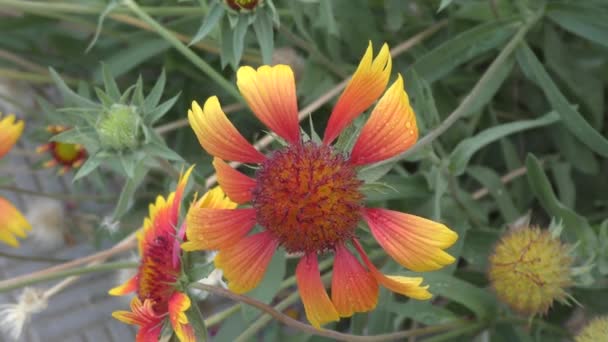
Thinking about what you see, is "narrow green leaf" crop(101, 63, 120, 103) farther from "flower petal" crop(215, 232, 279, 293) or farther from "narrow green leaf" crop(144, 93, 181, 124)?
"flower petal" crop(215, 232, 279, 293)

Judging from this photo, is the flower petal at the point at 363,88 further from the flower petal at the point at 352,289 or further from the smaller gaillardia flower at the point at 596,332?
the smaller gaillardia flower at the point at 596,332

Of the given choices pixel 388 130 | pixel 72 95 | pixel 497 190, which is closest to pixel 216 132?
pixel 388 130

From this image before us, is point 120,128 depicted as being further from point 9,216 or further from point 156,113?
point 9,216

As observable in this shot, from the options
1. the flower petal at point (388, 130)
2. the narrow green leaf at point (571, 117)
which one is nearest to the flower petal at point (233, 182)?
the flower petal at point (388, 130)

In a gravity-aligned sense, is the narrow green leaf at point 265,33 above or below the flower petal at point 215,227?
above

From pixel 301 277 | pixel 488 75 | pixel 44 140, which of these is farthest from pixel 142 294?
pixel 44 140

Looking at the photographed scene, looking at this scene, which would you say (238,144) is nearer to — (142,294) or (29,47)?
(142,294)
